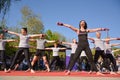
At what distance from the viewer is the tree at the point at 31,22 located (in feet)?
195

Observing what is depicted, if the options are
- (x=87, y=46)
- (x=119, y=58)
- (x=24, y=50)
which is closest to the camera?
(x=87, y=46)

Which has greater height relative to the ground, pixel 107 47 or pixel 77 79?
pixel 107 47

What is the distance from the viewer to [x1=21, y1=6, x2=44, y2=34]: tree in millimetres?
59372

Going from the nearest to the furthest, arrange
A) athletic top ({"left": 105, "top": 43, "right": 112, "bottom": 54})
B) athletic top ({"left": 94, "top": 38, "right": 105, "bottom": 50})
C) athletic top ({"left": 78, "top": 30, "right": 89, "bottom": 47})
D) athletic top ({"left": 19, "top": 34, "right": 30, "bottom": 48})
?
1. athletic top ({"left": 78, "top": 30, "right": 89, "bottom": 47})
2. athletic top ({"left": 19, "top": 34, "right": 30, "bottom": 48})
3. athletic top ({"left": 94, "top": 38, "right": 105, "bottom": 50})
4. athletic top ({"left": 105, "top": 43, "right": 112, "bottom": 54})

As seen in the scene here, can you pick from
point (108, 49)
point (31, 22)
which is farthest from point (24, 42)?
point (31, 22)

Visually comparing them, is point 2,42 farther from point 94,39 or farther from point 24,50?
point 94,39

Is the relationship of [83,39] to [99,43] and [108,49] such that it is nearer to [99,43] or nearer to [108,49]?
[99,43]

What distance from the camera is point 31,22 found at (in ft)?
197

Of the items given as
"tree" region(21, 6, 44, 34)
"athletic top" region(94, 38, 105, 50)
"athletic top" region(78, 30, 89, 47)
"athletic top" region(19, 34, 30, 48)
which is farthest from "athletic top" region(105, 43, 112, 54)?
"tree" region(21, 6, 44, 34)

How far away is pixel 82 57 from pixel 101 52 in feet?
13.8

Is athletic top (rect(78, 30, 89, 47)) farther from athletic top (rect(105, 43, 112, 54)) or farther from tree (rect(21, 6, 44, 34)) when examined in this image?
tree (rect(21, 6, 44, 34))

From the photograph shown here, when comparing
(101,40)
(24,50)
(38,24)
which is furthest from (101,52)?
(38,24)

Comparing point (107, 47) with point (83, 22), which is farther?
point (107, 47)

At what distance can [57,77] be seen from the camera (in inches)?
347
